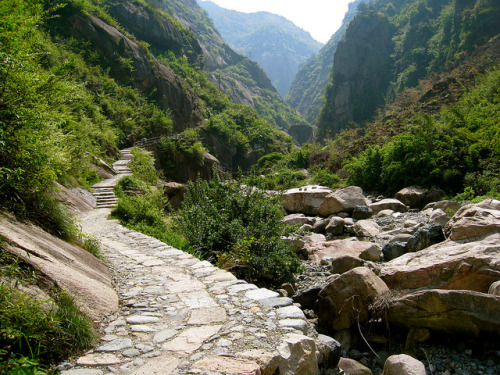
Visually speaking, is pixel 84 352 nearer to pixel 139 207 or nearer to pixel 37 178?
pixel 37 178

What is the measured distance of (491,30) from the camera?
39.8 meters

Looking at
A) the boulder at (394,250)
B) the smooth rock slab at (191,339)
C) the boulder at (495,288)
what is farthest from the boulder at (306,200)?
the smooth rock slab at (191,339)

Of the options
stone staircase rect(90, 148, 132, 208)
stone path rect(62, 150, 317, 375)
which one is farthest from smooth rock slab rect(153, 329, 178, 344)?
stone staircase rect(90, 148, 132, 208)

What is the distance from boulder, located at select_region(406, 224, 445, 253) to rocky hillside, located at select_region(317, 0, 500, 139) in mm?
49422

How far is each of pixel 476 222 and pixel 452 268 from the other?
1358mm

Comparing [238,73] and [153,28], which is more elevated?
[238,73]

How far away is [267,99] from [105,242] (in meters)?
78.3

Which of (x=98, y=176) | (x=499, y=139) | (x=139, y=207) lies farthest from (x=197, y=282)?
(x=499, y=139)

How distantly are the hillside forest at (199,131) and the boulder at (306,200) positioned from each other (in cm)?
336

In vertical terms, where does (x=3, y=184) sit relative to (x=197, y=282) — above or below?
above

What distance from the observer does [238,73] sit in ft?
254

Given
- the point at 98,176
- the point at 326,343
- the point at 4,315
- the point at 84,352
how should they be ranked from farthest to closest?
the point at 98,176 → the point at 326,343 → the point at 84,352 → the point at 4,315

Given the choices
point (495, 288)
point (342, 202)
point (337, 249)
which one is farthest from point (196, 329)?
point (342, 202)

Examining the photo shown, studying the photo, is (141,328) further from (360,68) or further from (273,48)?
(273,48)
